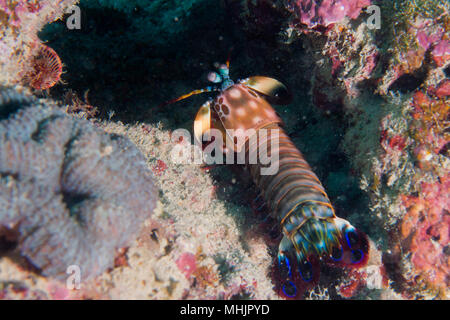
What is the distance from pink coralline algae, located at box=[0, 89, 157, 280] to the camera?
2400mm

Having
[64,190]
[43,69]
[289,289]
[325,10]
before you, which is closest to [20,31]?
[43,69]

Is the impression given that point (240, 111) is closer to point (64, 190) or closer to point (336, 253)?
point (336, 253)

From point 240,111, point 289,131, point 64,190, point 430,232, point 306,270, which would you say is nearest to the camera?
point 64,190

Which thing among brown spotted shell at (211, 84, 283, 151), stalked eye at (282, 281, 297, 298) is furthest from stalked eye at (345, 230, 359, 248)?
brown spotted shell at (211, 84, 283, 151)

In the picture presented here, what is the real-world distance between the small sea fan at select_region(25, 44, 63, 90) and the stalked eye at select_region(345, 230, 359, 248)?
15.8 feet

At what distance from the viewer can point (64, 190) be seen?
271 centimetres

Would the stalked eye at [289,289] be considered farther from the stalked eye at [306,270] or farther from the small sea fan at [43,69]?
the small sea fan at [43,69]

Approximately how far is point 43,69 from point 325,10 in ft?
13.4

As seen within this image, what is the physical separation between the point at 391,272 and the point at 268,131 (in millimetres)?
2702

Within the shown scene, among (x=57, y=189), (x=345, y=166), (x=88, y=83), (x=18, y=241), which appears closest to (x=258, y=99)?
(x=345, y=166)

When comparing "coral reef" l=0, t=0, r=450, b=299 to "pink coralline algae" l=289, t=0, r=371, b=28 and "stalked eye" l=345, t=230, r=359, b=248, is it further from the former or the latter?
"stalked eye" l=345, t=230, r=359, b=248

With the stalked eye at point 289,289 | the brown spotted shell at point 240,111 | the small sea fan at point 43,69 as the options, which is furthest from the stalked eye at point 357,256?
the small sea fan at point 43,69

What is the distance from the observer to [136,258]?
2828 millimetres

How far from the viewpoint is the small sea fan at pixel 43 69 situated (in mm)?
4070
